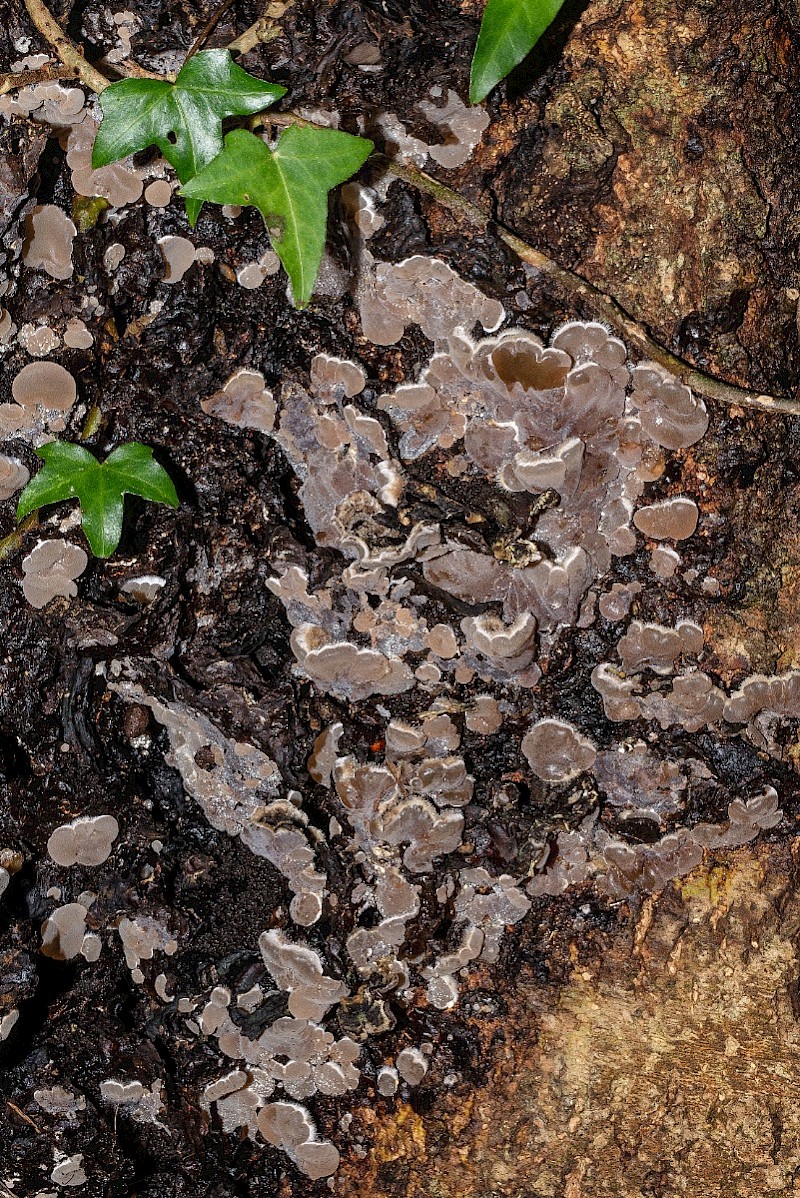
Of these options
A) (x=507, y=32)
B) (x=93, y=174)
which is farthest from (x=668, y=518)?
(x=93, y=174)

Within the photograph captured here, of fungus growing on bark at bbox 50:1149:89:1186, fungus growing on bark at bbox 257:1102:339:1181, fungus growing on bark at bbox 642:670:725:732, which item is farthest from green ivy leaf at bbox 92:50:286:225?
fungus growing on bark at bbox 50:1149:89:1186

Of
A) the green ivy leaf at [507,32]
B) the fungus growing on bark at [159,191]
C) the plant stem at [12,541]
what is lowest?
the plant stem at [12,541]

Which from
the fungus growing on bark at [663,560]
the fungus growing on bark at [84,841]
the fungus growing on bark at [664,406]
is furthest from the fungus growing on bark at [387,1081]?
the fungus growing on bark at [664,406]

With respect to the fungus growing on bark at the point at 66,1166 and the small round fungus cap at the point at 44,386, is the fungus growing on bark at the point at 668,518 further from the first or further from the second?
the fungus growing on bark at the point at 66,1166

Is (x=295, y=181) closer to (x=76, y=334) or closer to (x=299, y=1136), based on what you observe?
(x=76, y=334)

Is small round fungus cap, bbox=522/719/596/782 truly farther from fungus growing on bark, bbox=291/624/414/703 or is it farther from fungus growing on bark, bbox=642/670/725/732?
fungus growing on bark, bbox=291/624/414/703

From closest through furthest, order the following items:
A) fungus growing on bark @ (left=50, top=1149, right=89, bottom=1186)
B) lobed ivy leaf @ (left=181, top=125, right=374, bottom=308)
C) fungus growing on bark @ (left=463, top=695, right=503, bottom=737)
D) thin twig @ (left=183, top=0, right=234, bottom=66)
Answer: lobed ivy leaf @ (left=181, top=125, right=374, bottom=308) → thin twig @ (left=183, top=0, right=234, bottom=66) → fungus growing on bark @ (left=463, top=695, right=503, bottom=737) → fungus growing on bark @ (left=50, top=1149, right=89, bottom=1186)
